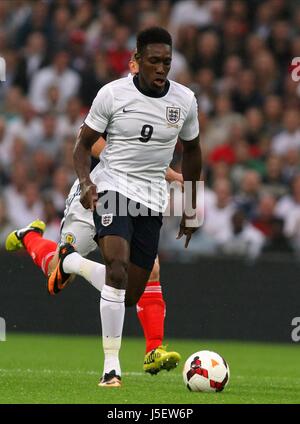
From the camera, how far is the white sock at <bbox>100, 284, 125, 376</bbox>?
8039 millimetres

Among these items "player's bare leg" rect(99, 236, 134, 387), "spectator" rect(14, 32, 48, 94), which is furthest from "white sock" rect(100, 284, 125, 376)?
"spectator" rect(14, 32, 48, 94)

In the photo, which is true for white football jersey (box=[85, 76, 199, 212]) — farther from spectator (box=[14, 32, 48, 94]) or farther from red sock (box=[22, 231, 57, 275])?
spectator (box=[14, 32, 48, 94])

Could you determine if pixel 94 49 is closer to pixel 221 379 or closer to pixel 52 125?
pixel 52 125

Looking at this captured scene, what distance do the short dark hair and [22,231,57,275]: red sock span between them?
2185 mm

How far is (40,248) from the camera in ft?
32.7

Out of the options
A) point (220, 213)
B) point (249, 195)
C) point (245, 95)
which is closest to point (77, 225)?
point (220, 213)

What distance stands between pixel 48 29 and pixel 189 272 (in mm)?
5310

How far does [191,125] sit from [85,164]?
942 mm

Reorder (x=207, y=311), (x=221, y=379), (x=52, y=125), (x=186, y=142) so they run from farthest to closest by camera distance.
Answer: (x=52, y=125)
(x=207, y=311)
(x=186, y=142)
(x=221, y=379)

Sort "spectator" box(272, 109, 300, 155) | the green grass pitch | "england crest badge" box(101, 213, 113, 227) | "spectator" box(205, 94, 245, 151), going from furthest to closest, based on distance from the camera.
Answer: "spectator" box(205, 94, 245, 151) < "spectator" box(272, 109, 300, 155) < "england crest badge" box(101, 213, 113, 227) < the green grass pitch

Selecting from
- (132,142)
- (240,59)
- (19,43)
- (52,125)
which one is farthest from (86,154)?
(19,43)

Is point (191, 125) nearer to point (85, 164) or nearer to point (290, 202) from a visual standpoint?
point (85, 164)

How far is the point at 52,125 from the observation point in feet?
51.3

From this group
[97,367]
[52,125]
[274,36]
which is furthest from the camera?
[274,36]
